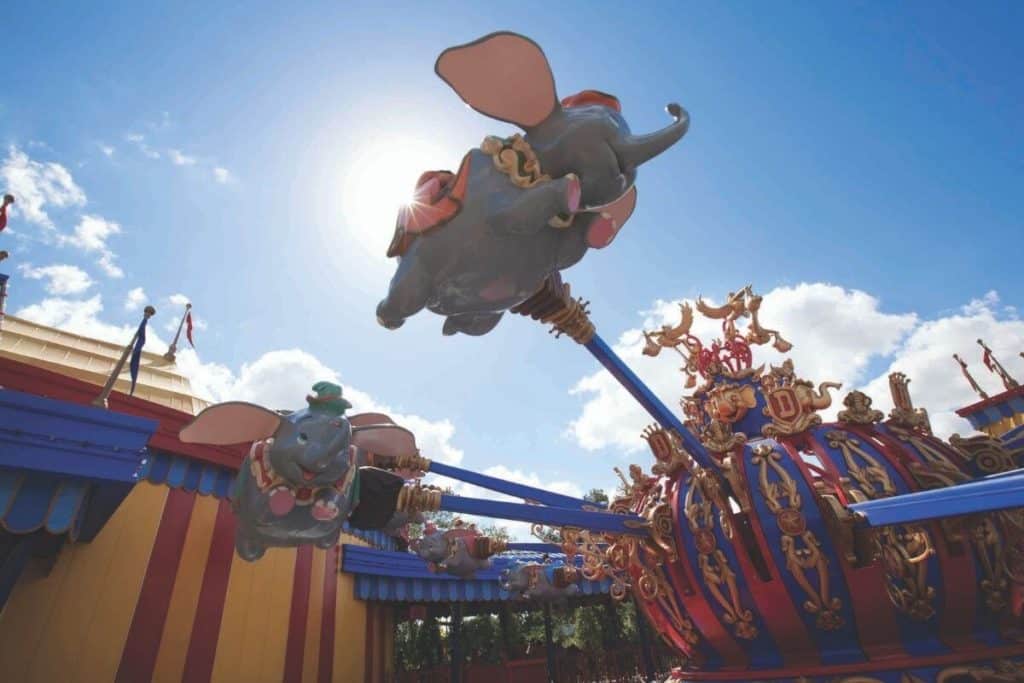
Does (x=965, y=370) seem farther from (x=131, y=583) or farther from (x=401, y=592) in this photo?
(x=131, y=583)

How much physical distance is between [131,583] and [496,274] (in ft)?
17.6

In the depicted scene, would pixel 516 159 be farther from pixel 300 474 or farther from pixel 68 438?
pixel 68 438

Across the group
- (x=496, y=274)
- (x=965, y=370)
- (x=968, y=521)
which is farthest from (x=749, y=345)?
(x=965, y=370)

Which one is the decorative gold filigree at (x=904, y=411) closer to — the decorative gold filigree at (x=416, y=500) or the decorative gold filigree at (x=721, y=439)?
the decorative gold filigree at (x=721, y=439)

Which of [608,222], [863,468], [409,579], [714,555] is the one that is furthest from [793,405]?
[409,579]

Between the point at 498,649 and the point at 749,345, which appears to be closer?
the point at 749,345

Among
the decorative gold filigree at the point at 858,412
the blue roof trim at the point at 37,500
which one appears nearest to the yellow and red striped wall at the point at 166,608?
the blue roof trim at the point at 37,500

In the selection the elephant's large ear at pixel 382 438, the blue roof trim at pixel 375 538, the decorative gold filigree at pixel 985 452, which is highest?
the blue roof trim at pixel 375 538

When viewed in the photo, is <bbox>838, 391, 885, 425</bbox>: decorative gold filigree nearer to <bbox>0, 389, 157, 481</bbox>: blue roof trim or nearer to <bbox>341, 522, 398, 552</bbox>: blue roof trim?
<bbox>0, 389, 157, 481</bbox>: blue roof trim

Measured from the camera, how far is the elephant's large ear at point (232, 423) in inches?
114

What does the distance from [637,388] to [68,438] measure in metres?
4.03

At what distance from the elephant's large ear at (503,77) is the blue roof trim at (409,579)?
26.9 ft

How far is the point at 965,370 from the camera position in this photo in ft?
48.8

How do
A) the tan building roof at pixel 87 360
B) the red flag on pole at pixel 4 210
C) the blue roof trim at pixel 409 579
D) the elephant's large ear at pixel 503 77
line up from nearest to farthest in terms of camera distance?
1. the elephant's large ear at pixel 503 77
2. the red flag on pole at pixel 4 210
3. the blue roof trim at pixel 409 579
4. the tan building roof at pixel 87 360
